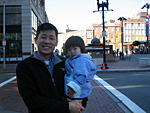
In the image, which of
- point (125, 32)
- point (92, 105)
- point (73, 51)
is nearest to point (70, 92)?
point (73, 51)

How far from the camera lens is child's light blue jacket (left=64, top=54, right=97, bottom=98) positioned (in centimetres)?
192

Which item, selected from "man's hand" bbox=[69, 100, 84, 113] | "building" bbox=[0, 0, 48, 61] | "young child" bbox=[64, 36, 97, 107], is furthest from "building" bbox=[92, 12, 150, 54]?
"man's hand" bbox=[69, 100, 84, 113]

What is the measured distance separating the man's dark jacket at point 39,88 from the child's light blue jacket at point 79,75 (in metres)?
0.16

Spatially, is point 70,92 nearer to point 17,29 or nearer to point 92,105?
point 92,105

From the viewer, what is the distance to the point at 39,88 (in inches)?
69.8

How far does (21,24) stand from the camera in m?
22.8

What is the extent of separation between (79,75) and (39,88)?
0.47 metres

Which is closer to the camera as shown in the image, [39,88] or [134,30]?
[39,88]

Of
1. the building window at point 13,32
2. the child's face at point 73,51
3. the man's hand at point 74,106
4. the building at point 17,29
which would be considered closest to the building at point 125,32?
the building at point 17,29

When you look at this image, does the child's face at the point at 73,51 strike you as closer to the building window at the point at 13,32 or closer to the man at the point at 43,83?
the man at the point at 43,83

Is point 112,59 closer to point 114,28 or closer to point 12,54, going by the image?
point 12,54

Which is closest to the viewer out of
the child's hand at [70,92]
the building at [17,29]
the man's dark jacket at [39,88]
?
the man's dark jacket at [39,88]

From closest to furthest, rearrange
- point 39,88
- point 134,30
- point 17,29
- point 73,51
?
point 39,88 < point 73,51 < point 17,29 < point 134,30

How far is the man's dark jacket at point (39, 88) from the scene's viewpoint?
1.72 m
